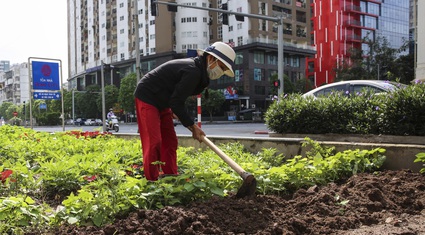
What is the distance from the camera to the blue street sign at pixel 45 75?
1584 centimetres

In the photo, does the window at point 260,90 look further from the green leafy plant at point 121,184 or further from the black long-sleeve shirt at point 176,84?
the black long-sleeve shirt at point 176,84

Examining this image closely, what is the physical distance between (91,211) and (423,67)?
17580mm

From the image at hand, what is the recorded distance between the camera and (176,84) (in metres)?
3.92

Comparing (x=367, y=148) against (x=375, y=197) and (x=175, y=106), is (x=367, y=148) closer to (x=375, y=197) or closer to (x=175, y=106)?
(x=375, y=197)

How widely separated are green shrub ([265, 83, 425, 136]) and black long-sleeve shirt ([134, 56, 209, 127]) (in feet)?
11.6

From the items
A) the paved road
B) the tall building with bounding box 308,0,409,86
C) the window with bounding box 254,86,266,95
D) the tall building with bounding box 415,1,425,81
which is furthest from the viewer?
the tall building with bounding box 308,0,409,86

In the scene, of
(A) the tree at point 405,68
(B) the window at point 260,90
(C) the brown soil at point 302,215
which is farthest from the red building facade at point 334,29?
(C) the brown soil at point 302,215

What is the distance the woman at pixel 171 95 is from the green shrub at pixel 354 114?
3.39 m

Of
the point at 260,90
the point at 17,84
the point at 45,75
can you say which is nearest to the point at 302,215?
the point at 45,75

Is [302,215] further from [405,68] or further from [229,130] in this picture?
[405,68]

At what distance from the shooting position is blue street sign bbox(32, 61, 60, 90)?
1584cm

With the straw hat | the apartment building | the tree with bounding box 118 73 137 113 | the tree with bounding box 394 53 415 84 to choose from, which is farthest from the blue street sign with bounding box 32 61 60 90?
the apartment building

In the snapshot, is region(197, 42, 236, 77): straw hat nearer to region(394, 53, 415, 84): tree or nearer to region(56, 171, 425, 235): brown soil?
region(56, 171, 425, 235): brown soil

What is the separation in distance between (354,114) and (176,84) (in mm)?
3935
